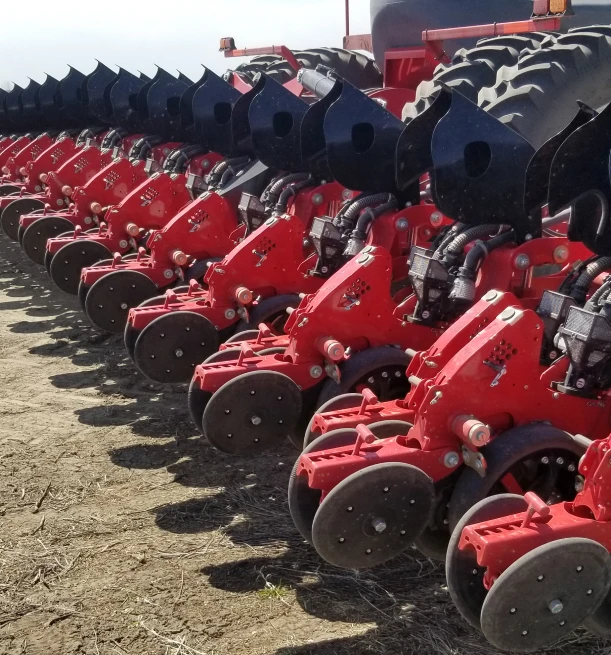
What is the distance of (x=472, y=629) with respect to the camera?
3.01 m

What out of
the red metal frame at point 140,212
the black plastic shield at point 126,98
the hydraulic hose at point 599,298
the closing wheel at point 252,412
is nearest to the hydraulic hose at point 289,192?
the red metal frame at point 140,212

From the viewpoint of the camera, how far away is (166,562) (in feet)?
11.7

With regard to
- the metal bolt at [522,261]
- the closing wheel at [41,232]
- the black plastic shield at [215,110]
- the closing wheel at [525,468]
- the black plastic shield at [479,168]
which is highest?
the black plastic shield at [215,110]

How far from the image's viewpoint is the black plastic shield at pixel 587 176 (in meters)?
3.14

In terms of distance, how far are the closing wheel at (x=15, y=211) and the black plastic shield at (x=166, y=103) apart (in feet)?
5.80

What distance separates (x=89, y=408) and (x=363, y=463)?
2.90m

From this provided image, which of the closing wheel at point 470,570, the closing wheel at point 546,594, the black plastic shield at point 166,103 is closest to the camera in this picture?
the closing wheel at point 546,594

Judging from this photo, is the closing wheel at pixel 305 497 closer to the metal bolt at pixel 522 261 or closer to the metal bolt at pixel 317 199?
the metal bolt at pixel 522 261

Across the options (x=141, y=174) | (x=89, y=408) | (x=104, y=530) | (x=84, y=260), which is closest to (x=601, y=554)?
(x=104, y=530)

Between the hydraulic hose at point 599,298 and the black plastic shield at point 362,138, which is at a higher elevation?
the black plastic shield at point 362,138

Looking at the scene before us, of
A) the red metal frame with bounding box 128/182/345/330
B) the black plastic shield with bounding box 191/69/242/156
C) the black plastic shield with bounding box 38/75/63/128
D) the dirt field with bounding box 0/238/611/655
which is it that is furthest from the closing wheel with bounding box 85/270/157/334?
the black plastic shield with bounding box 38/75/63/128

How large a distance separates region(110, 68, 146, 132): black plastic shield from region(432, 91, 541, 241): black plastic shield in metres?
5.67

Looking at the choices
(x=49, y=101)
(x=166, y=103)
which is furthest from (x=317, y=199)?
(x=49, y=101)

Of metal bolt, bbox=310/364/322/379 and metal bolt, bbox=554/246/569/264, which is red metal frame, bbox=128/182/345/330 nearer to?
metal bolt, bbox=310/364/322/379
